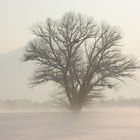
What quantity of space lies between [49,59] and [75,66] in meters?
2.46

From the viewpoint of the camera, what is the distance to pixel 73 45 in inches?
1777

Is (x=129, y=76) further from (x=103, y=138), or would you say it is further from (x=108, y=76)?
(x=103, y=138)

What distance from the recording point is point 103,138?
22766 millimetres

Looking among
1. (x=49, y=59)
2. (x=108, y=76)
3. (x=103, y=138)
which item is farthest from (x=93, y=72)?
(x=103, y=138)

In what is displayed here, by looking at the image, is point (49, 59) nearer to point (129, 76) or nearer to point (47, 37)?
point (47, 37)

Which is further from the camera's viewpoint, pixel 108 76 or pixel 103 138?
pixel 108 76

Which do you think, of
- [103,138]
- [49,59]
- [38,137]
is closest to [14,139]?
[38,137]

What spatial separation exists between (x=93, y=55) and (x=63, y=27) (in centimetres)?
382

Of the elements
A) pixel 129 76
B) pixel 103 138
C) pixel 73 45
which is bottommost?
pixel 103 138

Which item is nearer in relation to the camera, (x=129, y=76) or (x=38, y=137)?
(x=38, y=137)

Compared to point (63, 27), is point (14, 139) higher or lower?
lower

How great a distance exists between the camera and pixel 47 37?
4519cm

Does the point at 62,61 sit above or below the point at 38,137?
above

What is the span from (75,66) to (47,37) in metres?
3.71
